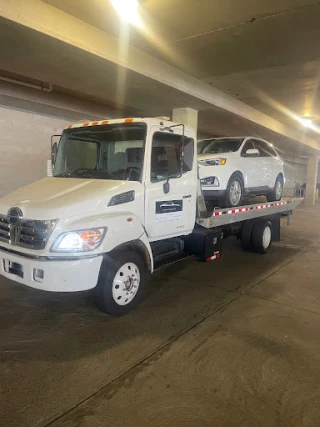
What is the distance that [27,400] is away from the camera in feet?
8.39

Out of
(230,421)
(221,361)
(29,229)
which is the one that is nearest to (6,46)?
(29,229)

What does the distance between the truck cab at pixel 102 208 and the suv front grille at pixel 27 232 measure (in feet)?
0.04

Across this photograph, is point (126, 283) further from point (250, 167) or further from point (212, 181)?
point (250, 167)

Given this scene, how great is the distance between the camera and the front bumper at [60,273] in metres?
3.41

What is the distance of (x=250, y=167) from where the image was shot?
6.83m

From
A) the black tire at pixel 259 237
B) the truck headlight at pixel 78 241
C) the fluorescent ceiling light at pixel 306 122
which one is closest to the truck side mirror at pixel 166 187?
the truck headlight at pixel 78 241

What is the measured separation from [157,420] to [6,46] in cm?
583

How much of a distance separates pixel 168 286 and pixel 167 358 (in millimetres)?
2074

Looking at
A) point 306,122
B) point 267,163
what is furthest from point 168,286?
point 306,122

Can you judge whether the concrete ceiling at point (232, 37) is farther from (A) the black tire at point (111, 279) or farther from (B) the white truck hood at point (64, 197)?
(A) the black tire at point (111, 279)

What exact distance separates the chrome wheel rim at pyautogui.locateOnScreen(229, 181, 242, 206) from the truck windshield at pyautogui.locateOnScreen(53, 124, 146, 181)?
2628 mm

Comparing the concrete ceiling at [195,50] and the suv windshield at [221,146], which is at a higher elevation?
the concrete ceiling at [195,50]

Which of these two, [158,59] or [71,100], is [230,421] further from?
[71,100]

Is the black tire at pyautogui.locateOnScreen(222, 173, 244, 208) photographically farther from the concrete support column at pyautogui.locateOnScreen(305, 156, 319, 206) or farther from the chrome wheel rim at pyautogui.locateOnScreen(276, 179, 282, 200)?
the concrete support column at pyautogui.locateOnScreen(305, 156, 319, 206)
